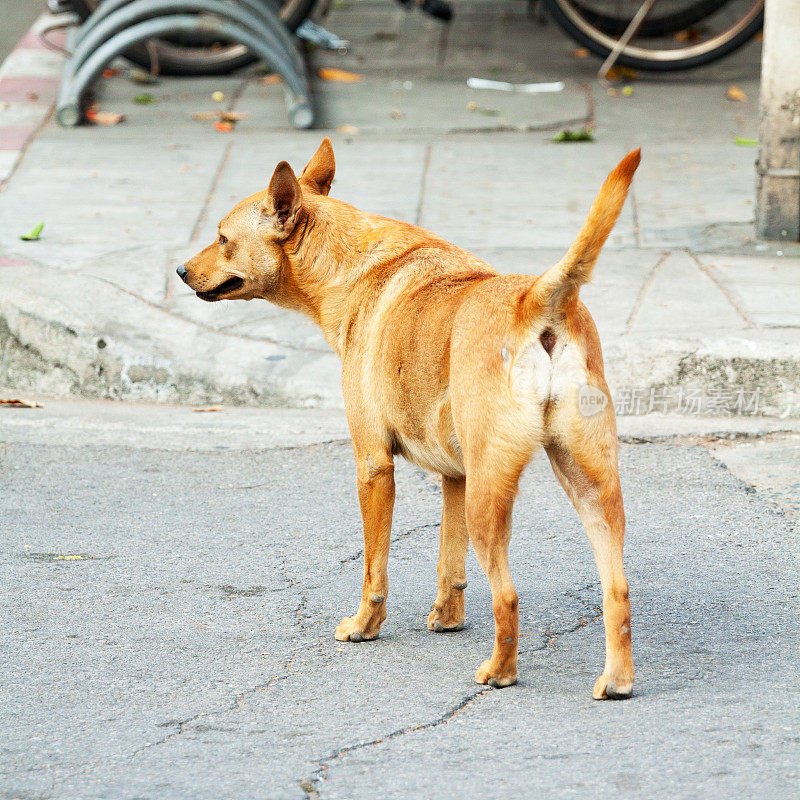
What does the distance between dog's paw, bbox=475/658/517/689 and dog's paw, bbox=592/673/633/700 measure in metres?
0.26

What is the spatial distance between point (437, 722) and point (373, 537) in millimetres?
715

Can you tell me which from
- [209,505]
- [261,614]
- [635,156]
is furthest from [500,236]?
[635,156]

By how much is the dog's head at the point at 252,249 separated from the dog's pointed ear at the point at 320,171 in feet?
0.46

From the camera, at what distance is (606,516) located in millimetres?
3412

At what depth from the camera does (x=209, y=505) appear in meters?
5.15

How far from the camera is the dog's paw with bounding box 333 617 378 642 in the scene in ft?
13.0

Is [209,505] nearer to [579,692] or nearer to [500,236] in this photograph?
[579,692]

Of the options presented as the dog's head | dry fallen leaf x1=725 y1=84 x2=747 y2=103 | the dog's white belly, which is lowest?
dry fallen leaf x1=725 y1=84 x2=747 y2=103

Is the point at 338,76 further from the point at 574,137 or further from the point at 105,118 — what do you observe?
the point at 574,137

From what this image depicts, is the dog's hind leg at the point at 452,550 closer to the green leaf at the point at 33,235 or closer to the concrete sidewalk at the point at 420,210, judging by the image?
the concrete sidewalk at the point at 420,210

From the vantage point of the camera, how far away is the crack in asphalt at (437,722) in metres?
3.09

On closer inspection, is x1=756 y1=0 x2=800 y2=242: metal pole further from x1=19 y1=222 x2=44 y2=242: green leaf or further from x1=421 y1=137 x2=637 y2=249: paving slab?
x1=19 y1=222 x2=44 y2=242: green leaf

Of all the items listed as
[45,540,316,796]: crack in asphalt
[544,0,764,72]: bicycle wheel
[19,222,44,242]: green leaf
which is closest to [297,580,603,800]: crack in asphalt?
[45,540,316,796]: crack in asphalt

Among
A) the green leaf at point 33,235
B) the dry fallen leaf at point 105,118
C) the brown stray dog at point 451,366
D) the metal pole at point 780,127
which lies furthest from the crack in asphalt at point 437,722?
the dry fallen leaf at point 105,118
